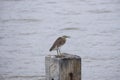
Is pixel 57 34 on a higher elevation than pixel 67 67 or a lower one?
higher

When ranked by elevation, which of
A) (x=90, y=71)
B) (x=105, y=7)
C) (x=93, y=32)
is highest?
(x=105, y=7)

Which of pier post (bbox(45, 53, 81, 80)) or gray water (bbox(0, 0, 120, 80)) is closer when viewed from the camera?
pier post (bbox(45, 53, 81, 80))

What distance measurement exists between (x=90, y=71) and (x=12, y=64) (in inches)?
59.3

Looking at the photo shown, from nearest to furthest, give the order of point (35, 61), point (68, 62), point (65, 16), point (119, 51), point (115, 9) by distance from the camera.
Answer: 1. point (68, 62)
2. point (35, 61)
3. point (119, 51)
4. point (65, 16)
5. point (115, 9)

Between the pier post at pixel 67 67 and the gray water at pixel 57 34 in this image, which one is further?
the gray water at pixel 57 34

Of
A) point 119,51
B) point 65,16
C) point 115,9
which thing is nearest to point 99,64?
point 119,51

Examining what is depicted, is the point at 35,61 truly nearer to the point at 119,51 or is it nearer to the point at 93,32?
the point at 119,51

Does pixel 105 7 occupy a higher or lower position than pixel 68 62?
higher

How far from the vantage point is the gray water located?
27.0ft

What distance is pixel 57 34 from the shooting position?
10828 millimetres

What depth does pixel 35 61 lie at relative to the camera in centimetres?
868

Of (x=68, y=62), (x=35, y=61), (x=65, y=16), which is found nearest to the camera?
(x=68, y=62)

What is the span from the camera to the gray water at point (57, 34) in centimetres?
824

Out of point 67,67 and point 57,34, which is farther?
point 57,34
